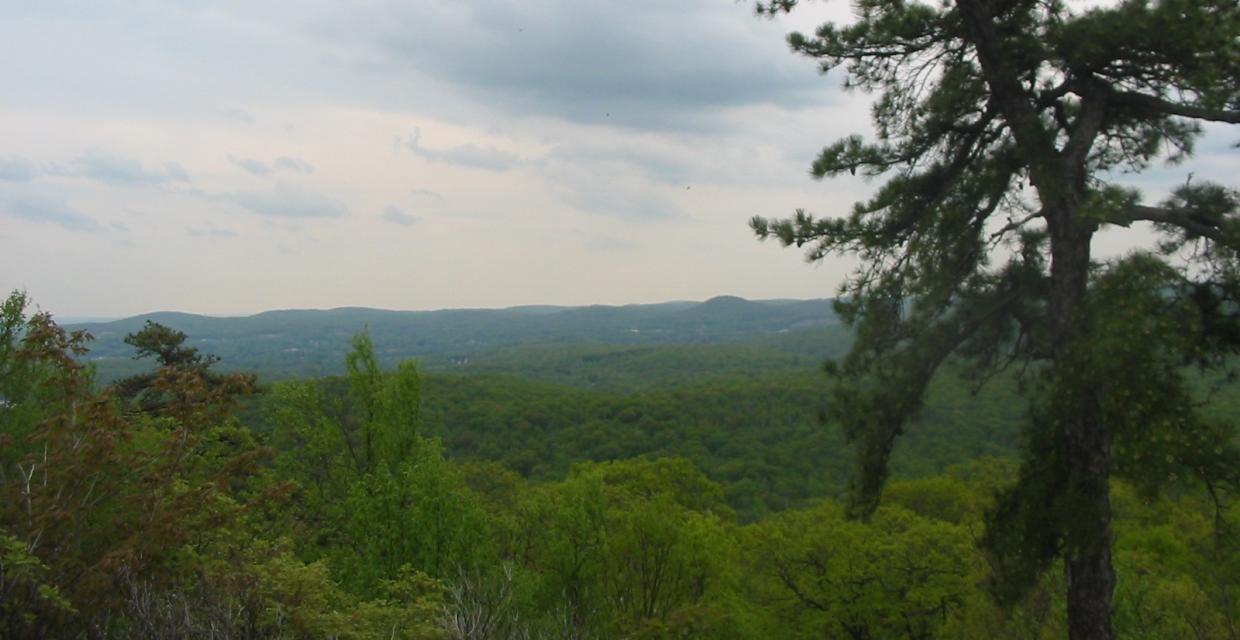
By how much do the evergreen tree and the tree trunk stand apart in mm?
15

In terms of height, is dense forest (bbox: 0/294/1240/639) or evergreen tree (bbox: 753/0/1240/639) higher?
evergreen tree (bbox: 753/0/1240/639)

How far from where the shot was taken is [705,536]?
16766 millimetres

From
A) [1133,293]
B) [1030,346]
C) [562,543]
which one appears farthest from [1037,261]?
[562,543]

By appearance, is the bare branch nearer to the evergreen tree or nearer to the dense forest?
the evergreen tree

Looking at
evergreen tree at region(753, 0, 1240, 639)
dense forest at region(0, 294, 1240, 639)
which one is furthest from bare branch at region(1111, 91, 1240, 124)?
dense forest at region(0, 294, 1240, 639)

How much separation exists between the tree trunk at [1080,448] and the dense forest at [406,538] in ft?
1.12

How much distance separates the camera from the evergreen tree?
4.90m

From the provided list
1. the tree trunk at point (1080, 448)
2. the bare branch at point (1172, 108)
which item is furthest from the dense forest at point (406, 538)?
the bare branch at point (1172, 108)

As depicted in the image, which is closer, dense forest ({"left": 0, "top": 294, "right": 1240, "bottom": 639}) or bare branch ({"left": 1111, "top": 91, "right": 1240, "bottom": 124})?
dense forest ({"left": 0, "top": 294, "right": 1240, "bottom": 639})

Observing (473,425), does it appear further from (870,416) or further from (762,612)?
(870,416)

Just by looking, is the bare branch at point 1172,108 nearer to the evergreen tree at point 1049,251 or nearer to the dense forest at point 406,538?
the evergreen tree at point 1049,251

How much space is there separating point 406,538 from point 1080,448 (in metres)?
8.50

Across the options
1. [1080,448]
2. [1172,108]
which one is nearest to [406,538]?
[1080,448]

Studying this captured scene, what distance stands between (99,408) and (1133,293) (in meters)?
7.27
